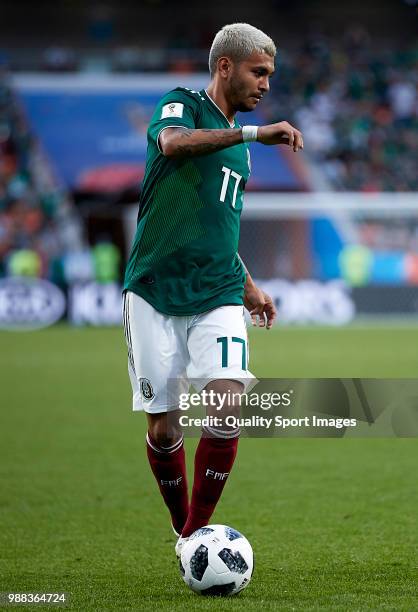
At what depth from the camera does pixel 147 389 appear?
14.9 feet

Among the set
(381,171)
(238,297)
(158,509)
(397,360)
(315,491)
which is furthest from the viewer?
(381,171)

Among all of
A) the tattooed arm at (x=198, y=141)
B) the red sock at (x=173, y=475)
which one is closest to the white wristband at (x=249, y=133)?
the tattooed arm at (x=198, y=141)

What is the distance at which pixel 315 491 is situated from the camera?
258 inches

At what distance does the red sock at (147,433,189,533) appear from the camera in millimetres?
4699

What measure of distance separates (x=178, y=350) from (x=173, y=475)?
576 millimetres

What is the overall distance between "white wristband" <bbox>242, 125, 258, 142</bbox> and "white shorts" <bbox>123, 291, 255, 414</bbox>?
0.73 m

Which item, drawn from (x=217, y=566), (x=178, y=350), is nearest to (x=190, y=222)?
(x=178, y=350)

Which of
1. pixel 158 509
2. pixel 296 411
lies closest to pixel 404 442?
pixel 158 509

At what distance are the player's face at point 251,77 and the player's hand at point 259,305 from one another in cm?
86

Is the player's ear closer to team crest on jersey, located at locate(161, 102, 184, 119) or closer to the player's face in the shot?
the player's face

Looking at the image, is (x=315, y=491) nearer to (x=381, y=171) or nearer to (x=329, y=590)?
(x=329, y=590)

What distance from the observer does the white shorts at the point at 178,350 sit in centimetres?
438

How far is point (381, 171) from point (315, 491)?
66.1 feet

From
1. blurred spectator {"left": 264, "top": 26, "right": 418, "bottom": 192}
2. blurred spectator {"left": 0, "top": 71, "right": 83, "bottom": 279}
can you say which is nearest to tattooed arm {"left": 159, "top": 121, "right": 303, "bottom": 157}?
blurred spectator {"left": 0, "top": 71, "right": 83, "bottom": 279}
